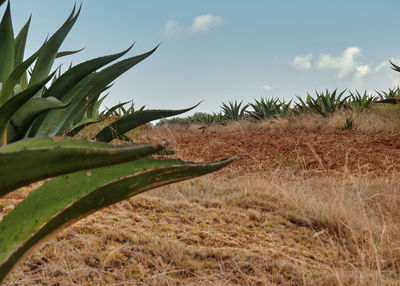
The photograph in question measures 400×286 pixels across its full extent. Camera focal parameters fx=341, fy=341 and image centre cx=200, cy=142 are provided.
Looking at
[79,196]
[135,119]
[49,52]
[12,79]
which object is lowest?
[79,196]

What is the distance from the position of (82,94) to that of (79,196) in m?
0.76

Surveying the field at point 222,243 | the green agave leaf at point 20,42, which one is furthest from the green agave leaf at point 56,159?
the green agave leaf at point 20,42

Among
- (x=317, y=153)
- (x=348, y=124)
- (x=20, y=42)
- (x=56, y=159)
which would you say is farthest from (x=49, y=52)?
(x=348, y=124)

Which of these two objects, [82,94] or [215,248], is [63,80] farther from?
[215,248]

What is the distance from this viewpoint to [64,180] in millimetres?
528

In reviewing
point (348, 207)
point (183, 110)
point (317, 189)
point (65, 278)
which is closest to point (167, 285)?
point (65, 278)

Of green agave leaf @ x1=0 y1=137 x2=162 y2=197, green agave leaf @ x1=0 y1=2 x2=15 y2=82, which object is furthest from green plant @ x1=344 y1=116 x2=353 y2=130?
green agave leaf @ x1=0 y1=137 x2=162 y2=197

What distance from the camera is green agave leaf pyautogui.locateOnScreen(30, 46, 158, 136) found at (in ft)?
3.66

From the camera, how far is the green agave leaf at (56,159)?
0.35 m

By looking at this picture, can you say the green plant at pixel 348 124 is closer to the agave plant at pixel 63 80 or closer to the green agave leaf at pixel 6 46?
the agave plant at pixel 63 80

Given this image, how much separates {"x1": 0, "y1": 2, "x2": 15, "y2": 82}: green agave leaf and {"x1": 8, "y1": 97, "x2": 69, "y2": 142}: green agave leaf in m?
0.21

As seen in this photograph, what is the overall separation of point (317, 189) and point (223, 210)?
1.23m

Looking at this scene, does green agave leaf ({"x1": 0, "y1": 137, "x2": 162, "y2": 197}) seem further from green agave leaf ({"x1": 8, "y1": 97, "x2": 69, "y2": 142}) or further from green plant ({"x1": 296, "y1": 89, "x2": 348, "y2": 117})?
green plant ({"x1": 296, "y1": 89, "x2": 348, "y2": 117})

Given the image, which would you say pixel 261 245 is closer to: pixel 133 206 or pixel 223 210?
pixel 223 210
